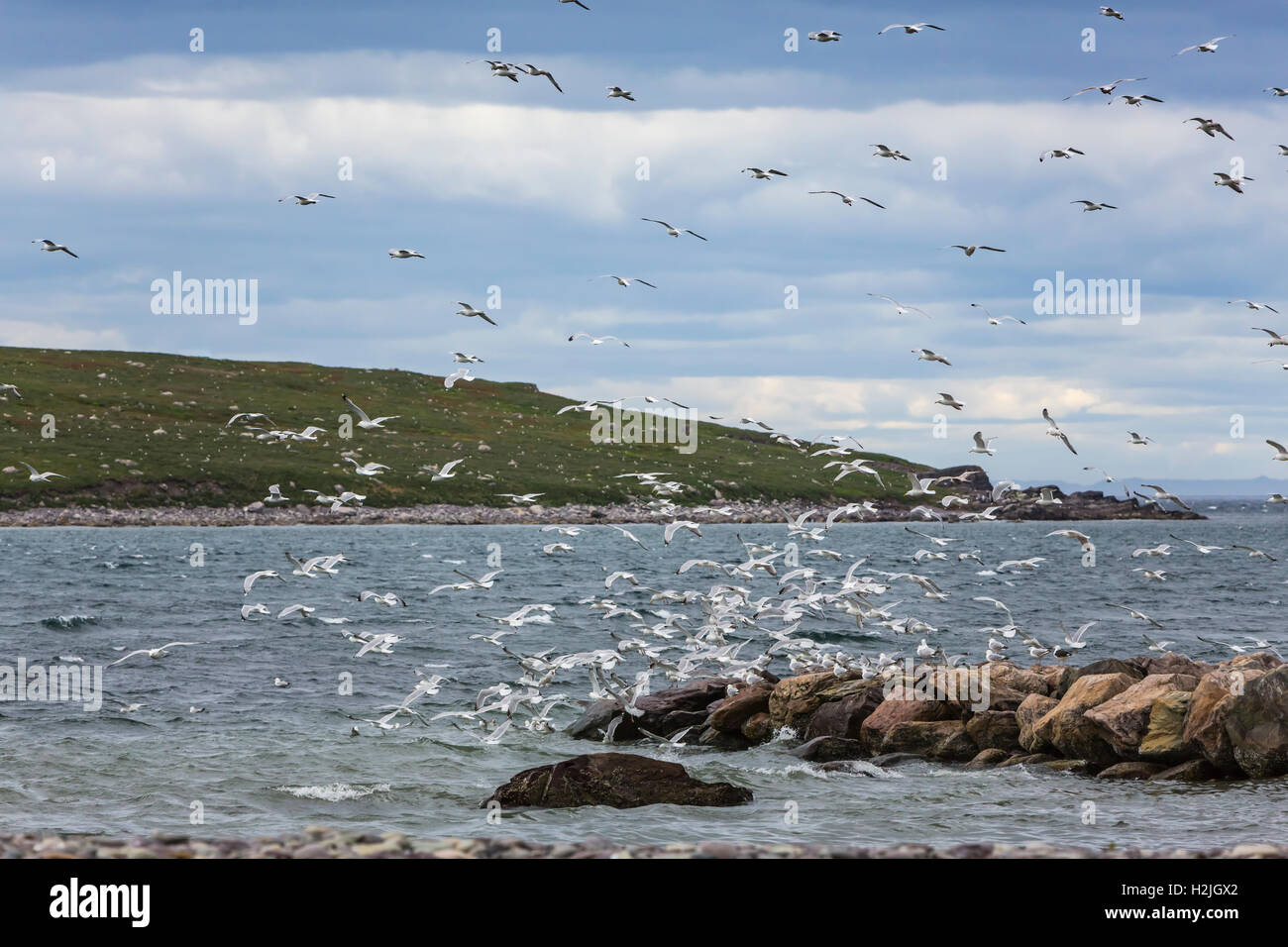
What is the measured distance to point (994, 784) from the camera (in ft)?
67.6

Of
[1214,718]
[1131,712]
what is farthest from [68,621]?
[1214,718]

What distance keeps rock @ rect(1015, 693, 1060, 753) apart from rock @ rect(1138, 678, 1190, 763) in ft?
6.23

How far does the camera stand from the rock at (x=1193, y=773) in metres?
20.1

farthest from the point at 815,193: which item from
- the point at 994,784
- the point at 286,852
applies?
the point at 286,852

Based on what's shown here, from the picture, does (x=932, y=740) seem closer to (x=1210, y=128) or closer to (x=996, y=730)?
(x=996, y=730)

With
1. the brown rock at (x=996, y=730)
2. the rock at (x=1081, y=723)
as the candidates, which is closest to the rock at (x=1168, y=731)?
the rock at (x=1081, y=723)

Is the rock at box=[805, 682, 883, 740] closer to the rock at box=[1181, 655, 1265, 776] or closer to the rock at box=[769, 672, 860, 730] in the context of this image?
the rock at box=[769, 672, 860, 730]

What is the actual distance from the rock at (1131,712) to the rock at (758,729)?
6623mm

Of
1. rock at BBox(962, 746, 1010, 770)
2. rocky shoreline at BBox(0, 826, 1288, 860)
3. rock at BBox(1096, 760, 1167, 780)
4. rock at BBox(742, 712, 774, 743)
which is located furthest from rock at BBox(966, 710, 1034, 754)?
rocky shoreline at BBox(0, 826, 1288, 860)

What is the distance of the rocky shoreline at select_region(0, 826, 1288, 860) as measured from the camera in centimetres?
1075

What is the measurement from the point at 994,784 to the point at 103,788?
15173 millimetres

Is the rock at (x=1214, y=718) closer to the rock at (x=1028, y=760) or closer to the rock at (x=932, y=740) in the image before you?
the rock at (x=1028, y=760)

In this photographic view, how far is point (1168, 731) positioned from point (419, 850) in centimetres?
1499
